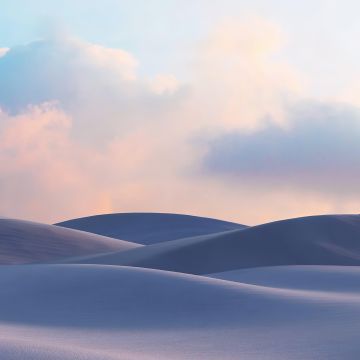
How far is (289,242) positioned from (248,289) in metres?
29.6

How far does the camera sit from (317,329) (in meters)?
15.0

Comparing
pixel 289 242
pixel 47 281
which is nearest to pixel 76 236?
pixel 289 242

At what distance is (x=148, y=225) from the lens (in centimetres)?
10394

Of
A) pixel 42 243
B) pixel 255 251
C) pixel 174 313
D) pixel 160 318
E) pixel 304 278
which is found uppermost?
pixel 42 243

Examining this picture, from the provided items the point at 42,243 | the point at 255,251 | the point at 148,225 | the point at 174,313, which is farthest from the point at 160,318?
the point at 148,225

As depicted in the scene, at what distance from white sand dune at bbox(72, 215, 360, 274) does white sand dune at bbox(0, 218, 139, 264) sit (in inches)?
266

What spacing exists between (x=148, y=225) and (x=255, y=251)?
57239 millimetres

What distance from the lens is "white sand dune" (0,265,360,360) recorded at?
12781 mm

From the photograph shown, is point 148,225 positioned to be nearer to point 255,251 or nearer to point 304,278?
point 255,251

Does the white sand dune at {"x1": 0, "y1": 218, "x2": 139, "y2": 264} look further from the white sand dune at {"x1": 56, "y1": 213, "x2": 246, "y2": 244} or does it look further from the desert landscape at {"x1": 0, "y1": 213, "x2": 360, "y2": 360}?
the desert landscape at {"x1": 0, "y1": 213, "x2": 360, "y2": 360}

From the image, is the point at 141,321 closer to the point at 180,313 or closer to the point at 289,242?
the point at 180,313

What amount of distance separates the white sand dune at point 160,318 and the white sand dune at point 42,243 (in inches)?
1310

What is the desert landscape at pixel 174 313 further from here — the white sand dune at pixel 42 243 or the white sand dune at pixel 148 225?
the white sand dune at pixel 148 225

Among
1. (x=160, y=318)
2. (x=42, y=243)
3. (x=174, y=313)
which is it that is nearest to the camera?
(x=160, y=318)
